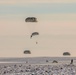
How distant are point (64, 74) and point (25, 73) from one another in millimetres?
5168

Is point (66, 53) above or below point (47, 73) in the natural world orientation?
above

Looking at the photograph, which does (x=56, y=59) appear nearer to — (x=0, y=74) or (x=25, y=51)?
(x=25, y=51)

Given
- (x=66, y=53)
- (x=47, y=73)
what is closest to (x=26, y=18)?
(x=47, y=73)

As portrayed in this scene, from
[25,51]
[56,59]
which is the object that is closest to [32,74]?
[25,51]

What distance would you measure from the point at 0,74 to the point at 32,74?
12.4ft

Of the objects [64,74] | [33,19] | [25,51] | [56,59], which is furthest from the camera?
[56,59]

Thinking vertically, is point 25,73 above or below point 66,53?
below

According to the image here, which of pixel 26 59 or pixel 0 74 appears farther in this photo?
pixel 26 59

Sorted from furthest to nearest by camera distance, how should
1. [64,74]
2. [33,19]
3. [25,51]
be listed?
[25,51]
[33,19]
[64,74]

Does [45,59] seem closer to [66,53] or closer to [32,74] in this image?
[66,53]

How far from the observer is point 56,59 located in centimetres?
11644

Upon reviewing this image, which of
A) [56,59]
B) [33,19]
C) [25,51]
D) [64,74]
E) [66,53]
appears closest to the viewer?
[64,74]

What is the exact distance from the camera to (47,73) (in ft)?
219

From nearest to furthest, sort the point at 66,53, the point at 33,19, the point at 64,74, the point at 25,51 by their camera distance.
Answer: the point at 64,74 → the point at 33,19 → the point at 25,51 → the point at 66,53
